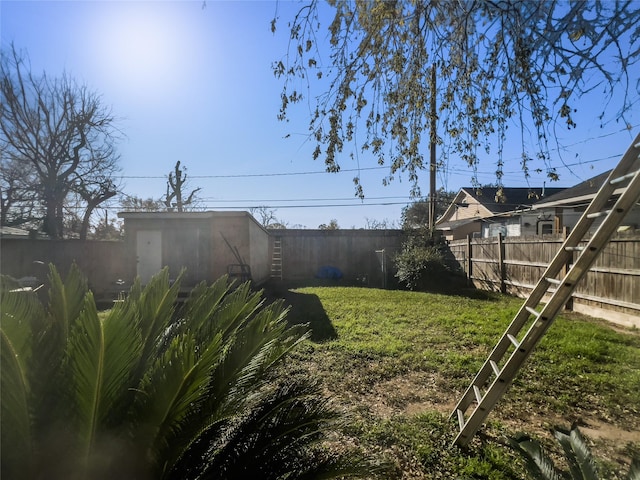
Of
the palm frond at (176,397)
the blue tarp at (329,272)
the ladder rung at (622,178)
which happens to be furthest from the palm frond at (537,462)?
the blue tarp at (329,272)

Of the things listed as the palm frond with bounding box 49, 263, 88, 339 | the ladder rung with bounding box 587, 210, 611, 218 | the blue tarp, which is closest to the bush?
the blue tarp

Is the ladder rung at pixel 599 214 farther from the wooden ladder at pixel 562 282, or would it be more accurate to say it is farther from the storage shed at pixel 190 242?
the storage shed at pixel 190 242

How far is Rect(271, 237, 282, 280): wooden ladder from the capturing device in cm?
1753

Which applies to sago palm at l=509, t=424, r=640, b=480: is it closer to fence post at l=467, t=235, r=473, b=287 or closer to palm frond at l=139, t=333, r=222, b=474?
palm frond at l=139, t=333, r=222, b=474

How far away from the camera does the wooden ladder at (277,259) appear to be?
17.5m

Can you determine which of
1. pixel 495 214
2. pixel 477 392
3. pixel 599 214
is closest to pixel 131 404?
pixel 477 392

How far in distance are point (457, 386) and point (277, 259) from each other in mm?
13903

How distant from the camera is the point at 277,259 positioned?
57.8ft

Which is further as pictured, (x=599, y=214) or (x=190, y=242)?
(x=190, y=242)

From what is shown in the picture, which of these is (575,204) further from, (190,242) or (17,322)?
(17,322)

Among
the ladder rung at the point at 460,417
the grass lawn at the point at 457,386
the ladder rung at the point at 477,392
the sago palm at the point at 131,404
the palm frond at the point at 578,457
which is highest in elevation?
the sago palm at the point at 131,404

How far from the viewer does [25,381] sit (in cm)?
123

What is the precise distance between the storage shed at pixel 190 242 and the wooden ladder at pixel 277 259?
471cm

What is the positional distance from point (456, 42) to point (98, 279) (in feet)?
50.3
